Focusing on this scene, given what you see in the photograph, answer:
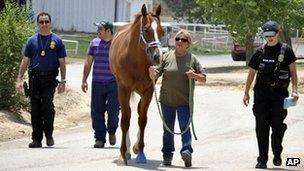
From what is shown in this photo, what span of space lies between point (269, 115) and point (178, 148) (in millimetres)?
2400

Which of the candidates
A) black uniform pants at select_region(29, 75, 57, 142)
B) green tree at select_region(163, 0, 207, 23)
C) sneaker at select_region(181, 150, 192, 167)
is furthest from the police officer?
green tree at select_region(163, 0, 207, 23)

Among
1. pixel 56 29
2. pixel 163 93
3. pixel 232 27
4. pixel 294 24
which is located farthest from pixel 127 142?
pixel 56 29

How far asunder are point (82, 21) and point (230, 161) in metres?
41.3

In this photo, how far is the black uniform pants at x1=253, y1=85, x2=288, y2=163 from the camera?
1016cm

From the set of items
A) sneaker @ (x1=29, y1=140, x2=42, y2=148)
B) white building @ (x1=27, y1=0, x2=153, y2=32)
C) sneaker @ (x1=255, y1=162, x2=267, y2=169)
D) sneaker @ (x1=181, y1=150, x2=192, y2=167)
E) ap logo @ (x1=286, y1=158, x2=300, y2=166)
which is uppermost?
sneaker @ (x1=181, y1=150, x2=192, y2=167)

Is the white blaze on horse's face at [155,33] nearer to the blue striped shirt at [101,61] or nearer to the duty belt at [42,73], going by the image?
the blue striped shirt at [101,61]

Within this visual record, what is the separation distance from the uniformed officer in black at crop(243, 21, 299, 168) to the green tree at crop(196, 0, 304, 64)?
19.1 metres

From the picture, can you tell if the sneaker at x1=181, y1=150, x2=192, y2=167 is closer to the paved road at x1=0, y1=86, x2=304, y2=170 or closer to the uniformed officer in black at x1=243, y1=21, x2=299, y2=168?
the paved road at x1=0, y1=86, x2=304, y2=170

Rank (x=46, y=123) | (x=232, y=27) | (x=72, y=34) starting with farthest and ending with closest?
(x=72, y=34) < (x=232, y=27) < (x=46, y=123)

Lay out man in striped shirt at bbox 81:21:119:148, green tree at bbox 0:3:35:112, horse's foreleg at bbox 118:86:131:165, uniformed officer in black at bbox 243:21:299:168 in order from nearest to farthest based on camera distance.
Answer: uniformed officer in black at bbox 243:21:299:168, horse's foreleg at bbox 118:86:131:165, man in striped shirt at bbox 81:21:119:148, green tree at bbox 0:3:35:112

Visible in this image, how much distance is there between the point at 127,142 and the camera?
36.5ft

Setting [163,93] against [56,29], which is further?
[56,29]

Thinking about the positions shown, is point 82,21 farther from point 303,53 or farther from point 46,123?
point 46,123

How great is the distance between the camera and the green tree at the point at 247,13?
97.0 feet
